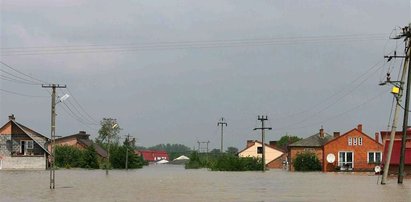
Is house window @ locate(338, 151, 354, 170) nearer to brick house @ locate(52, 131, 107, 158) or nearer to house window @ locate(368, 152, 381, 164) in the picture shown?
house window @ locate(368, 152, 381, 164)

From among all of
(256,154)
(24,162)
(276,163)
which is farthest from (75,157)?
(276,163)

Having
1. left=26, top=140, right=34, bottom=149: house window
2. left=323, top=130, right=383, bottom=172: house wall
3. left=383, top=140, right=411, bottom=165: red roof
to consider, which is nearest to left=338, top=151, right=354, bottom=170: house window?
left=323, top=130, right=383, bottom=172: house wall

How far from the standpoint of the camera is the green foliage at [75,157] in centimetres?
10919

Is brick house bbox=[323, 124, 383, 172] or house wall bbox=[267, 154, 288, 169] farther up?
brick house bbox=[323, 124, 383, 172]

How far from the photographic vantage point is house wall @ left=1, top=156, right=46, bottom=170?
8981 cm

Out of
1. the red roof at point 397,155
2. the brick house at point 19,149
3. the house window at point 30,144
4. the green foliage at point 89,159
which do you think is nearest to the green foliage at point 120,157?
the green foliage at point 89,159

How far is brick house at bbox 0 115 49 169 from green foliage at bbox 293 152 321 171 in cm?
3802

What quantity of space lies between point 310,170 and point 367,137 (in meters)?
9.85

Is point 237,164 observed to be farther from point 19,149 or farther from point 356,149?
point 19,149

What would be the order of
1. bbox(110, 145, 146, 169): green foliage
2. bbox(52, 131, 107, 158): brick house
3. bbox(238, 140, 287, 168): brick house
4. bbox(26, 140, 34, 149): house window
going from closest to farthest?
bbox(26, 140, 34, 149): house window < bbox(110, 145, 146, 169): green foliage < bbox(52, 131, 107, 158): brick house < bbox(238, 140, 287, 168): brick house

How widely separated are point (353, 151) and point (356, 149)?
0.54 metres

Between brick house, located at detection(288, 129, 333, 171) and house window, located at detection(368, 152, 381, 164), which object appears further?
brick house, located at detection(288, 129, 333, 171)

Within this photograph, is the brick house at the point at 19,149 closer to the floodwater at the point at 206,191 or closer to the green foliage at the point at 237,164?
the green foliage at the point at 237,164

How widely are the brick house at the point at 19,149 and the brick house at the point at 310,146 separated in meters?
38.7
